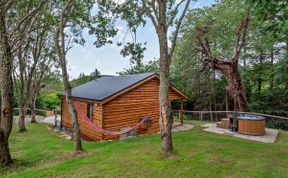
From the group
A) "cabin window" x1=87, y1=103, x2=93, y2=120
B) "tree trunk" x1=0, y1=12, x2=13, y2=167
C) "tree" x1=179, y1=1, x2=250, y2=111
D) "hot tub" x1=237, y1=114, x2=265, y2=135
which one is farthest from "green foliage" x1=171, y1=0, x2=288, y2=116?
"tree trunk" x1=0, y1=12, x2=13, y2=167

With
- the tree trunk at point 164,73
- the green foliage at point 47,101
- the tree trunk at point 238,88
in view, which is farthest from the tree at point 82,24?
the green foliage at point 47,101

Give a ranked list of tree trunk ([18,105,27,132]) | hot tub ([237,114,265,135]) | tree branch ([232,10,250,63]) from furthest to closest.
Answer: tree trunk ([18,105,27,132])
tree branch ([232,10,250,63])
hot tub ([237,114,265,135])

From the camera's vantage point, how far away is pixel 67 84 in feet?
22.4

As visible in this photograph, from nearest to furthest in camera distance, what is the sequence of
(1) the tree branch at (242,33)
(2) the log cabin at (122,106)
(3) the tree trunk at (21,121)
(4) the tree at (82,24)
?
1. (4) the tree at (82,24)
2. (2) the log cabin at (122,106)
3. (1) the tree branch at (242,33)
4. (3) the tree trunk at (21,121)

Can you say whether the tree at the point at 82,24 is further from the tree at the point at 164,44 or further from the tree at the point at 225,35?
the tree at the point at 225,35

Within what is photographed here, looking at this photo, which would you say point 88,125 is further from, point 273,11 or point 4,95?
point 273,11

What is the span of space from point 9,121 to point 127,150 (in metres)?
3.42

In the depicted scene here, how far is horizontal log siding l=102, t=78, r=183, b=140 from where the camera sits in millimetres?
9750

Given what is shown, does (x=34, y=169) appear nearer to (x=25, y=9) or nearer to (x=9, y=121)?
(x=9, y=121)

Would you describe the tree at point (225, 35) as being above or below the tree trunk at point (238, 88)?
above

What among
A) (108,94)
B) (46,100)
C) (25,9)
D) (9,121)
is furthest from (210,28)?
(46,100)

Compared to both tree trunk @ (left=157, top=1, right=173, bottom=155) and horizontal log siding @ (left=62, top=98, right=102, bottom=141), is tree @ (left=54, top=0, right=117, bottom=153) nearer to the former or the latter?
tree trunk @ (left=157, top=1, right=173, bottom=155)

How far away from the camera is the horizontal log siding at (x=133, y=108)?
9.75 m

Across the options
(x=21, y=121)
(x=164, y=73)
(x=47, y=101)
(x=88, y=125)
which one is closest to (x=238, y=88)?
(x=88, y=125)
